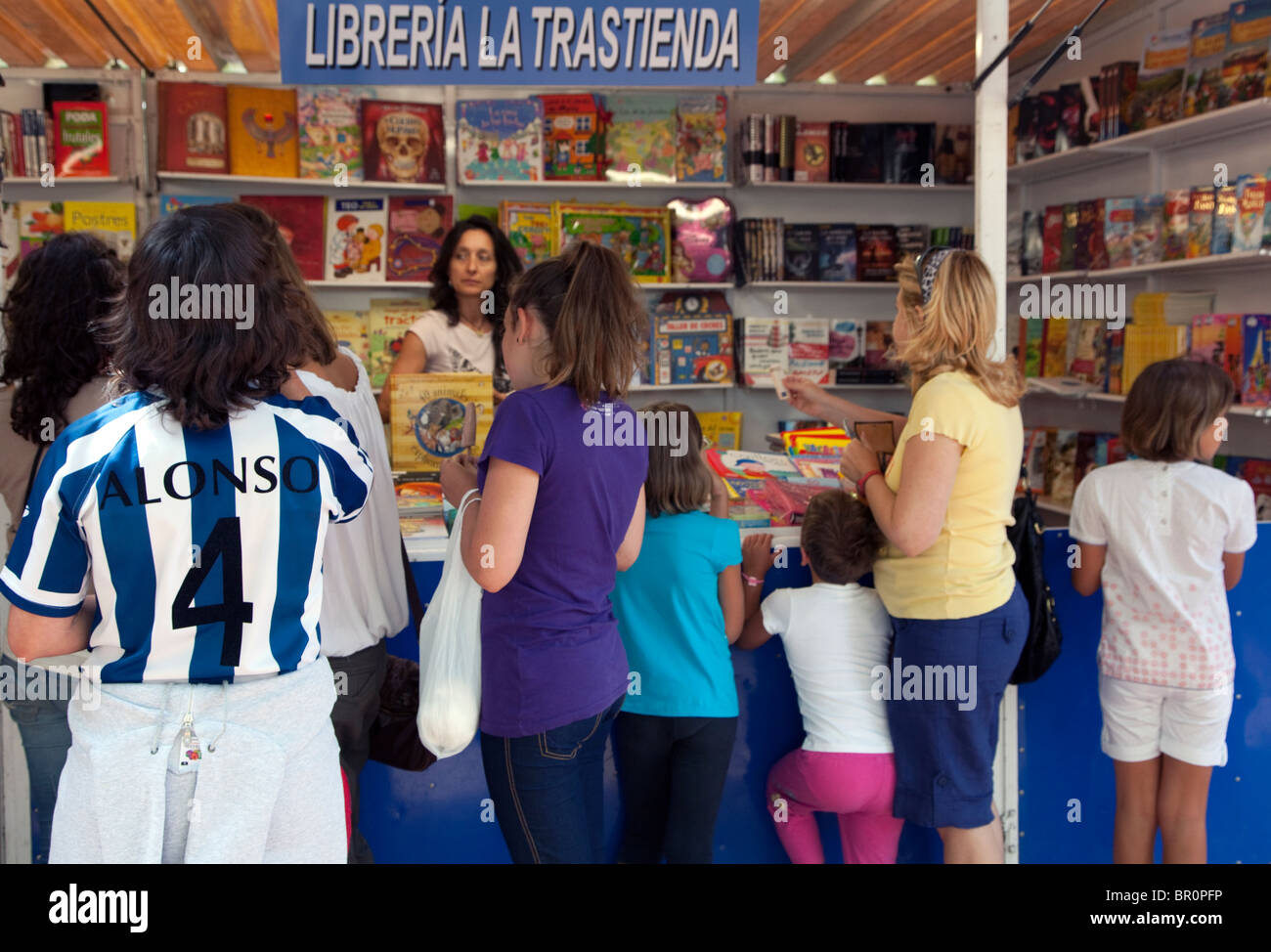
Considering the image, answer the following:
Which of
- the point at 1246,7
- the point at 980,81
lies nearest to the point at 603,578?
the point at 980,81

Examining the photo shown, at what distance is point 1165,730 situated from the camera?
234cm

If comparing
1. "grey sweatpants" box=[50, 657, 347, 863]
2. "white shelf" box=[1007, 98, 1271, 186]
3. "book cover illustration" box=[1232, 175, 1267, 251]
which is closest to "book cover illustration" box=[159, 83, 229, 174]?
"white shelf" box=[1007, 98, 1271, 186]

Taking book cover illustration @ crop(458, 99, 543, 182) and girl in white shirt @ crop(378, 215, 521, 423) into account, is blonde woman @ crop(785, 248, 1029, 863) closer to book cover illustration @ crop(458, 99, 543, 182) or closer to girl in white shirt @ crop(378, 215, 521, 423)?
girl in white shirt @ crop(378, 215, 521, 423)

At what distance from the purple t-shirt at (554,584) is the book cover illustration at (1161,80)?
3.22 metres

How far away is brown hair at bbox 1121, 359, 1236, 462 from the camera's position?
7.45 ft

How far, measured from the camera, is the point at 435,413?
2.57m

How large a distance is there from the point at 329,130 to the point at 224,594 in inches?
155

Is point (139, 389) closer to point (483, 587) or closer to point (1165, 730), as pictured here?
point (483, 587)

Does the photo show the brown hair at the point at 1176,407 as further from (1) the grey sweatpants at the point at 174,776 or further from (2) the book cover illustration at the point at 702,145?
(2) the book cover illustration at the point at 702,145

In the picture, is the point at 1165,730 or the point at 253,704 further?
the point at 1165,730

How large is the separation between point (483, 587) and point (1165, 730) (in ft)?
5.44

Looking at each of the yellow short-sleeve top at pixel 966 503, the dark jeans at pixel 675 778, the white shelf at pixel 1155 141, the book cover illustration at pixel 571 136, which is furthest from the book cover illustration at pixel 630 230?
the dark jeans at pixel 675 778

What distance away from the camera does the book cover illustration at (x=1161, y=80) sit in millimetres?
3805

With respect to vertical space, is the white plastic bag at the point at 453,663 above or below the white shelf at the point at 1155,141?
below
